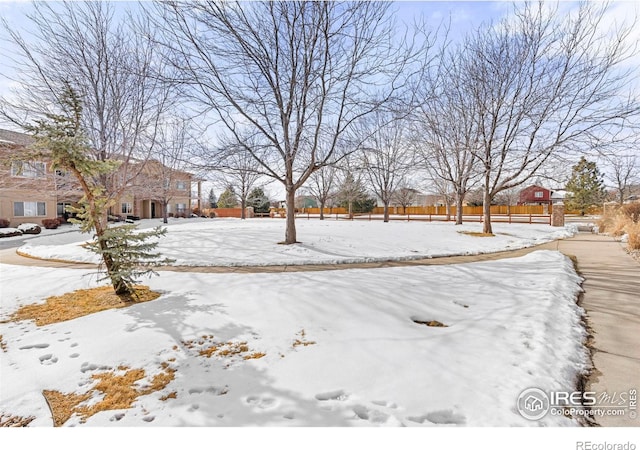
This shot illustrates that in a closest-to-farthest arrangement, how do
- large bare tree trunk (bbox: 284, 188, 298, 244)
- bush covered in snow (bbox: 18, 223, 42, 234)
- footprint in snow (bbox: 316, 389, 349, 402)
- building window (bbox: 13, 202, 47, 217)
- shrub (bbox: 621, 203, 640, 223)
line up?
1. footprint in snow (bbox: 316, 389, 349, 402)
2. large bare tree trunk (bbox: 284, 188, 298, 244)
3. shrub (bbox: 621, 203, 640, 223)
4. bush covered in snow (bbox: 18, 223, 42, 234)
5. building window (bbox: 13, 202, 47, 217)

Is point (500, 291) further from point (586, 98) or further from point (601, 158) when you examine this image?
point (586, 98)

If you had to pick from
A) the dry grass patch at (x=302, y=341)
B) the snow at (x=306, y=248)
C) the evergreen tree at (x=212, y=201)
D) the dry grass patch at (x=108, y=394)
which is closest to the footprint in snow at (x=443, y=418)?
the dry grass patch at (x=302, y=341)

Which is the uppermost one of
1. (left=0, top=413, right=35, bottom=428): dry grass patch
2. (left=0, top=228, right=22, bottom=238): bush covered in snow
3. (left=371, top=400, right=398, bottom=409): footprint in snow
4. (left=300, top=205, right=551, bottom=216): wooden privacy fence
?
(left=300, top=205, right=551, bottom=216): wooden privacy fence

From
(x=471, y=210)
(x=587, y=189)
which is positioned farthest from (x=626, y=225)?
(x=471, y=210)

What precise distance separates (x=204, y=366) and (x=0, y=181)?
1381 centimetres

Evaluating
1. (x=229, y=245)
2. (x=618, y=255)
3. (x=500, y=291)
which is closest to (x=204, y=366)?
(x=500, y=291)

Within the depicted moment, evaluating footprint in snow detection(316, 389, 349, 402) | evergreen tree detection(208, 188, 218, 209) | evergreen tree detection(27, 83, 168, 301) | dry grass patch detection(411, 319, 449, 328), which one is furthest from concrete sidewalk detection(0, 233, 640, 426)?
evergreen tree detection(208, 188, 218, 209)

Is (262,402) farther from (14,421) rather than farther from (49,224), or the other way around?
(49,224)

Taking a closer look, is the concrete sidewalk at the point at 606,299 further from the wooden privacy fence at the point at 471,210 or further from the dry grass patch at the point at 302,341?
the wooden privacy fence at the point at 471,210

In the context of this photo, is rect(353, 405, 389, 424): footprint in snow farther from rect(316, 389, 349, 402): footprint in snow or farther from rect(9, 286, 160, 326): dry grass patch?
rect(9, 286, 160, 326): dry grass patch

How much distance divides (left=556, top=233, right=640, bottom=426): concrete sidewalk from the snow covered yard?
→ 18 cm

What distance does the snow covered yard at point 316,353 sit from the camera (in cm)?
228

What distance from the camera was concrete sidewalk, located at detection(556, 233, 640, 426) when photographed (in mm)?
2531

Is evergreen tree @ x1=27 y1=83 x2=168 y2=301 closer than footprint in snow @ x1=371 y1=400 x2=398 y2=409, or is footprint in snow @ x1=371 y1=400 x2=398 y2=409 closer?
footprint in snow @ x1=371 y1=400 x2=398 y2=409
